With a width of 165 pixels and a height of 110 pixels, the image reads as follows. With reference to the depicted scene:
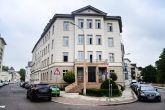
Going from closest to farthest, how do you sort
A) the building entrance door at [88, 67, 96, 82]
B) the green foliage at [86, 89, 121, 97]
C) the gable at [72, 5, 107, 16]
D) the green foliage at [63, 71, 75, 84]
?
the green foliage at [86, 89, 121, 97]
the green foliage at [63, 71, 75, 84]
the building entrance door at [88, 67, 96, 82]
the gable at [72, 5, 107, 16]

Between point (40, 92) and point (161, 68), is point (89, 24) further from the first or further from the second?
point (161, 68)

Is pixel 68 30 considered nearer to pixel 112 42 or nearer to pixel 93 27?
pixel 93 27

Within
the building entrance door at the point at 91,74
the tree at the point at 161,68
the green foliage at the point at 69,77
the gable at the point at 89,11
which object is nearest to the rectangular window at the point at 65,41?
the gable at the point at 89,11

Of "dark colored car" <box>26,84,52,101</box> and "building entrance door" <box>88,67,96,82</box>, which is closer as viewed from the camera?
"dark colored car" <box>26,84,52,101</box>

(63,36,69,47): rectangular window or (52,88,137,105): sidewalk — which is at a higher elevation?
(63,36,69,47): rectangular window

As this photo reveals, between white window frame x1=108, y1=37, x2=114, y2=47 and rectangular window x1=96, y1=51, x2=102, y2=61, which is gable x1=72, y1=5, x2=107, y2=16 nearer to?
white window frame x1=108, y1=37, x2=114, y2=47

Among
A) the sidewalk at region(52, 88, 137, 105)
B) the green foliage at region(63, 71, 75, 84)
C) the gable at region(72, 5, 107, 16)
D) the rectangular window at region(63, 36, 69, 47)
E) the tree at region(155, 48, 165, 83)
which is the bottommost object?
the sidewalk at region(52, 88, 137, 105)

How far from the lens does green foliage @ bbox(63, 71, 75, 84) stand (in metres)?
40.1

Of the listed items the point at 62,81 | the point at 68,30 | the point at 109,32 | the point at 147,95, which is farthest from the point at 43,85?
the point at 109,32

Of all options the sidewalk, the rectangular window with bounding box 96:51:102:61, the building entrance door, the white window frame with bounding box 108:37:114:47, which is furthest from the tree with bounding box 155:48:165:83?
the sidewalk

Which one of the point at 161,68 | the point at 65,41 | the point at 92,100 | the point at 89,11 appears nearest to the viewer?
the point at 92,100

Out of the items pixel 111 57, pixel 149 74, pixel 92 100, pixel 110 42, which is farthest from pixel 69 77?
pixel 149 74

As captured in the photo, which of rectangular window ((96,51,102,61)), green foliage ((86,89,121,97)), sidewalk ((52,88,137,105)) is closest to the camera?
sidewalk ((52,88,137,105))

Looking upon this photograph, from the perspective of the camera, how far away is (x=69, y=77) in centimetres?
4016
